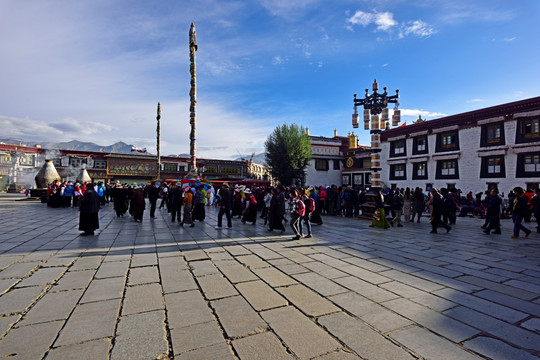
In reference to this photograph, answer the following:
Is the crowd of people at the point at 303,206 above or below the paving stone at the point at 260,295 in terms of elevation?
above

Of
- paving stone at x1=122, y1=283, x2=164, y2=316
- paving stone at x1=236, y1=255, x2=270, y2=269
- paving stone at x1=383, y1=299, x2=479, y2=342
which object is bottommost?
paving stone at x1=236, y1=255, x2=270, y2=269

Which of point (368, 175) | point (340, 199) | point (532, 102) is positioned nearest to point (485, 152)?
point (532, 102)

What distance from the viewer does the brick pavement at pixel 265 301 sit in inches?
103

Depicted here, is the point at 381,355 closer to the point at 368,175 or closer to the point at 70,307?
the point at 70,307

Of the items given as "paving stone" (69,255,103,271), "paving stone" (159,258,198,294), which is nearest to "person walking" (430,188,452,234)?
"paving stone" (159,258,198,294)

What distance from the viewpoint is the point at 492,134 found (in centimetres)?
2144

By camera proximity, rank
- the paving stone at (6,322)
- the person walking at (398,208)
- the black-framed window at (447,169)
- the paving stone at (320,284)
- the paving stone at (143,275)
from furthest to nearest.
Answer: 1. the black-framed window at (447,169)
2. the person walking at (398,208)
3. the paving stone at (143,275)
4. the paving stone at (320,284)
5. the paving stone at (6,322)

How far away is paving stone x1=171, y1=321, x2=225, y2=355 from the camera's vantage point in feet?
8.57

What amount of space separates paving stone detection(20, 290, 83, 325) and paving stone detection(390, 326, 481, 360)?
3.75 meters

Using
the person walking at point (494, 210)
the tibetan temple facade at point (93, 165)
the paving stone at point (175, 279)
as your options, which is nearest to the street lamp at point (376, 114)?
the person walking at point (494, 210)

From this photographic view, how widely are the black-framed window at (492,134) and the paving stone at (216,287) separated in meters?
24.8

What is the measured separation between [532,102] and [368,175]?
15.9 metres

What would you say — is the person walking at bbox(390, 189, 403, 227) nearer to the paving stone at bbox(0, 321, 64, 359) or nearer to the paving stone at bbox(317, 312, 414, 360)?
the paving stone at bbox(317, 312, 414, 360)

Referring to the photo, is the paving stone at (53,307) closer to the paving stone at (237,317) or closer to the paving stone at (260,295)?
the paving stone at (237,317)
